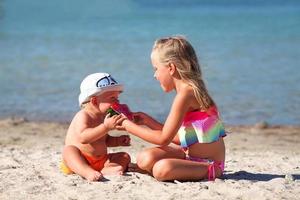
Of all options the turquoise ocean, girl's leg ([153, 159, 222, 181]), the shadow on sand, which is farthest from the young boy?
the turquoise ocean

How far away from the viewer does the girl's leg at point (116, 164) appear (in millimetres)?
5500

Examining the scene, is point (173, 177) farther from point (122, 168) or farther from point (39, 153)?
point (39, 153)

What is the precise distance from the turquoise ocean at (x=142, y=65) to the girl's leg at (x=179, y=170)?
112 inches

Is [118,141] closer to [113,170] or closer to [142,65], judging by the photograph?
[113,170]

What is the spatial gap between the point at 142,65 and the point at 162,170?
10.8 m

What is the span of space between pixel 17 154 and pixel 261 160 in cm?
231

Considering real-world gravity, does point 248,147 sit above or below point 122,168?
below

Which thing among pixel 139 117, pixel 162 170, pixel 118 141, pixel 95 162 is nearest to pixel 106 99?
pixel 139 117

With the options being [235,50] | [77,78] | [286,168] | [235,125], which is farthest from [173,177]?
[235,50]

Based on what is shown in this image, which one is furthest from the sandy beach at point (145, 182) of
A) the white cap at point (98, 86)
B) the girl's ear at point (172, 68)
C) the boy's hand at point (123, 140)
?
the girl's ear at point (172, 68)

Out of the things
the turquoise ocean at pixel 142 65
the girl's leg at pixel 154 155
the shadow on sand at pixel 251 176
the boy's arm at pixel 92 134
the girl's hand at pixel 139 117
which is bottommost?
the turquoise ocean at pixel 142 65

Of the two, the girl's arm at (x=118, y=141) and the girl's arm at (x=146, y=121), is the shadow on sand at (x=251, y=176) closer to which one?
the girl's arm at (x=146, y=121)

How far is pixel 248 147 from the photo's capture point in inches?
329

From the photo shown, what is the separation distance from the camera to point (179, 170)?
5270mm
